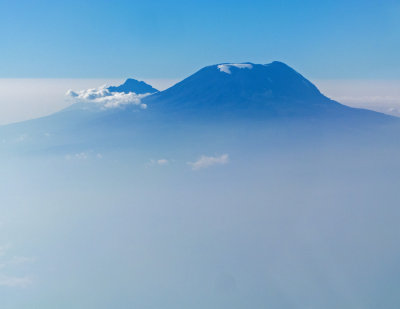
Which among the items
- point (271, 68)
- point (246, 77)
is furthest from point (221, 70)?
point (271, 68)

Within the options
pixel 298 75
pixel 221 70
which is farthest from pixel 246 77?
pixel 298 75

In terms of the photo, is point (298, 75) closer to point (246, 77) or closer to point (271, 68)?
point (271, 68)

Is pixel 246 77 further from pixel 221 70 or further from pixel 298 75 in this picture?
pixel 298 75

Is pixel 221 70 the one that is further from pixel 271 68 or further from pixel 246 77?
pixel 271 68

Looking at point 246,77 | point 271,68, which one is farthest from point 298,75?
point 246,77
